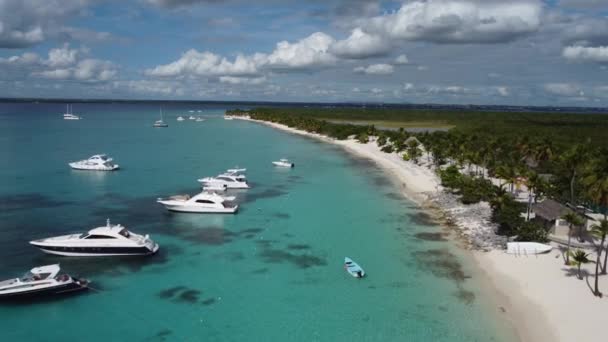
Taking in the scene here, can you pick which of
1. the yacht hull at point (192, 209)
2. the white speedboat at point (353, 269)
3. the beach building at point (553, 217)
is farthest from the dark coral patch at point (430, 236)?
the yacht hull at point (192, 209)

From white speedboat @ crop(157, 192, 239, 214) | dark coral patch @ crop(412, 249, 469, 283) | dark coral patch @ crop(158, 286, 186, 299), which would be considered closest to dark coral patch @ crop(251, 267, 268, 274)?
dark coral patch @ crop(158, 286, 186, 299)

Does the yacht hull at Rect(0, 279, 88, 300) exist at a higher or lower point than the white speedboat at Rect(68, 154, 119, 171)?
lower

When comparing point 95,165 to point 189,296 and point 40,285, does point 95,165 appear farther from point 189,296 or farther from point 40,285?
point 189,296

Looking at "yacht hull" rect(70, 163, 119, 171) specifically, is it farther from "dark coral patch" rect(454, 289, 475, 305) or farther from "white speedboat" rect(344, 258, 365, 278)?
"dark coral patch" rect(454, 289, 475, 305)

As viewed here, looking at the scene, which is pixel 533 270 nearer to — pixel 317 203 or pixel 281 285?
pixel 281 285

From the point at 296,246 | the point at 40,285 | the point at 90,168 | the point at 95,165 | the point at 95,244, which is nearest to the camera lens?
the point at 40,285

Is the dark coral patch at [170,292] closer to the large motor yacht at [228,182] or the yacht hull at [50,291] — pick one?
the yacht hull at [50,291]

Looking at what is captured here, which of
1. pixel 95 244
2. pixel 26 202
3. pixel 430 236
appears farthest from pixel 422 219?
pixel 26 202
